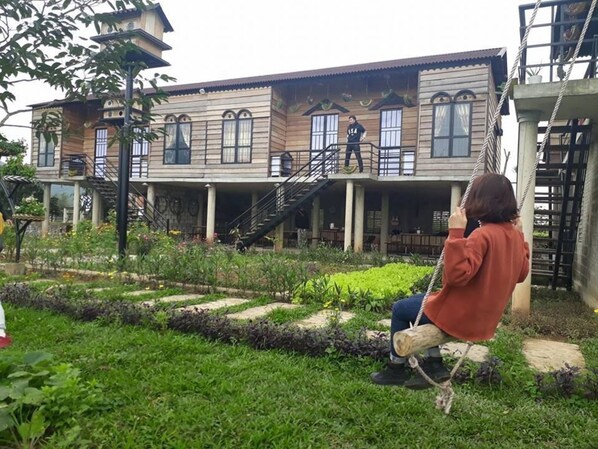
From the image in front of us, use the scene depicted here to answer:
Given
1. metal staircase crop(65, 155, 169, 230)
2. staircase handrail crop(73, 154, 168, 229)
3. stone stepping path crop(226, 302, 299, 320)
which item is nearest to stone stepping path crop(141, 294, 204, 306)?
stone stepping path crop(226, 302, 299, 320)

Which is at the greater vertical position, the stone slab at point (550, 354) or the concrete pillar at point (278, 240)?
the concrete pillar at point (278, 240)

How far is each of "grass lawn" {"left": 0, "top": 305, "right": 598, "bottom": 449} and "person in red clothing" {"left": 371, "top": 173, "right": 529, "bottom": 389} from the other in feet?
2.87

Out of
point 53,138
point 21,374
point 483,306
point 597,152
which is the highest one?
point 597,152

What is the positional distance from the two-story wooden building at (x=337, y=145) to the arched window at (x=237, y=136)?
0.14 ft

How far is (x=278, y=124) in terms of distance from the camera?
1875cm

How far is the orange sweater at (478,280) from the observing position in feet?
7.84

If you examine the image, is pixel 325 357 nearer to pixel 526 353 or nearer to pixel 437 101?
pixel 526 353

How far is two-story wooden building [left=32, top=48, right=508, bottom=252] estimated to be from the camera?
1499 centimetres

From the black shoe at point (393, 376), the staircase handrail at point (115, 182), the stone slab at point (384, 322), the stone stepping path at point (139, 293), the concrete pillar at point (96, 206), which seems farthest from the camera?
the concrete pillar at point (96, 206)

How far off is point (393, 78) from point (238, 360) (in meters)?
15.9

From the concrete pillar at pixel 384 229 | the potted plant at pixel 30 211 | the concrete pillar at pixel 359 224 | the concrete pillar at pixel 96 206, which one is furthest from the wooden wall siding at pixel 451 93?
the concrete pillar at pixel 96 206

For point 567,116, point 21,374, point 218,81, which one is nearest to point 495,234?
point 21,374

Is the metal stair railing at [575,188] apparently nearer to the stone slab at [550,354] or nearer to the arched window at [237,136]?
the stone slab at [550,354]

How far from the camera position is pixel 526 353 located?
482 cm
